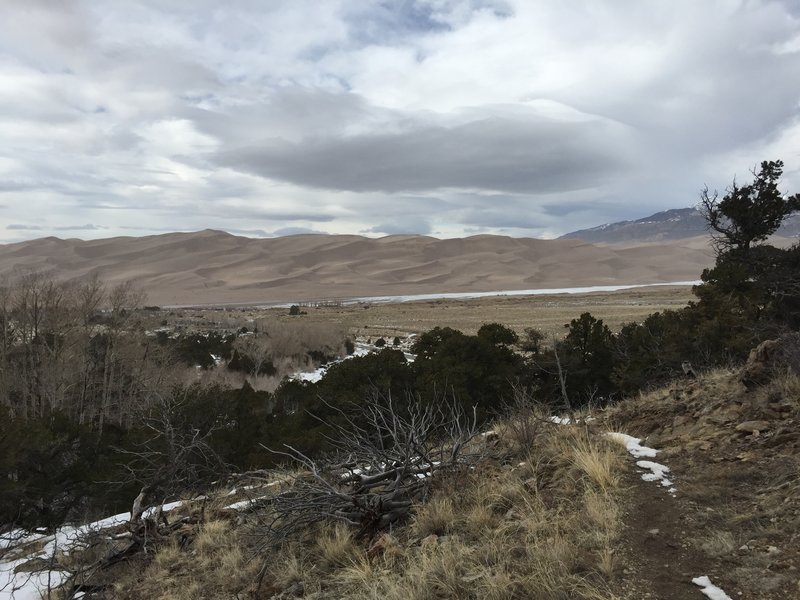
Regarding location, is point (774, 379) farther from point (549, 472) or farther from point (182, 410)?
point (182, 410)

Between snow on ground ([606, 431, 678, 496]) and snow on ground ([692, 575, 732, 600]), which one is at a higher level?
snow on ground ([606, 431, 678, 496])

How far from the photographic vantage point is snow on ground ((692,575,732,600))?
252 centimetres

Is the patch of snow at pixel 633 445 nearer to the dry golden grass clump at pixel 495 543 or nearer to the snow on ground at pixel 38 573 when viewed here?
the dry golden grass clump at pixel 495 543

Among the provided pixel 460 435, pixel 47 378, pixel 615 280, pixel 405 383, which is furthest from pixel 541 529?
pixel 615 280

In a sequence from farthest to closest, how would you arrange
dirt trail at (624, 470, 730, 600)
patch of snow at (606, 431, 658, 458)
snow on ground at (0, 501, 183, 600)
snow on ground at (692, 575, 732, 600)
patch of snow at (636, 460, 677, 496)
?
snow on ground at (0, 501, 183, 600)
patch of snow at (606, 431, 658, 458)
patch of snow at (636, 460, 677, 496)
dirt trail at (624, 470, 730, 600)
snow on ground at (692, 575, 732, 600)

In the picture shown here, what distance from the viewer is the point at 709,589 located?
2.59 metres

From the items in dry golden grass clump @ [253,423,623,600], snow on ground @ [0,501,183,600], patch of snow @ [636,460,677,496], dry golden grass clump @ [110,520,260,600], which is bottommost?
snow on ground @ [0,501,183,600]

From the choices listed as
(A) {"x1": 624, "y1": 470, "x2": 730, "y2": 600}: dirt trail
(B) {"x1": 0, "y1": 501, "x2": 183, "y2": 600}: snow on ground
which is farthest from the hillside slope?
(B) {"x1": 0, "y1": 501, "x2": 183, "y2": 600}: snow on ground

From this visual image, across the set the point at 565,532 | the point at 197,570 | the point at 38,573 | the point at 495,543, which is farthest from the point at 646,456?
the point at 38,573

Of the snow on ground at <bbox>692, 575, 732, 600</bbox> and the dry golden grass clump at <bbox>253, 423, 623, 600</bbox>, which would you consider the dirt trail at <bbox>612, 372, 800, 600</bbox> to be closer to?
the snow on ground at <bbox>692, 575, 732, 600</bbox>

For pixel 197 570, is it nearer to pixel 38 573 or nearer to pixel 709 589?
pixel 38 573

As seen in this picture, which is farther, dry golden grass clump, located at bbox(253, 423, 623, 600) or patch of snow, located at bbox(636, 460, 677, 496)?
patch of snow, located at bbox(636, 460, 677, 496)

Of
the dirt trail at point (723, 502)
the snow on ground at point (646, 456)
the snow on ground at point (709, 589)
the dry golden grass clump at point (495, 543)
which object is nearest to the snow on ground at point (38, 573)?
the dry golden grass clump at point (495, 543)

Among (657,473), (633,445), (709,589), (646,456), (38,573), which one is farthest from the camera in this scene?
(38,573)
